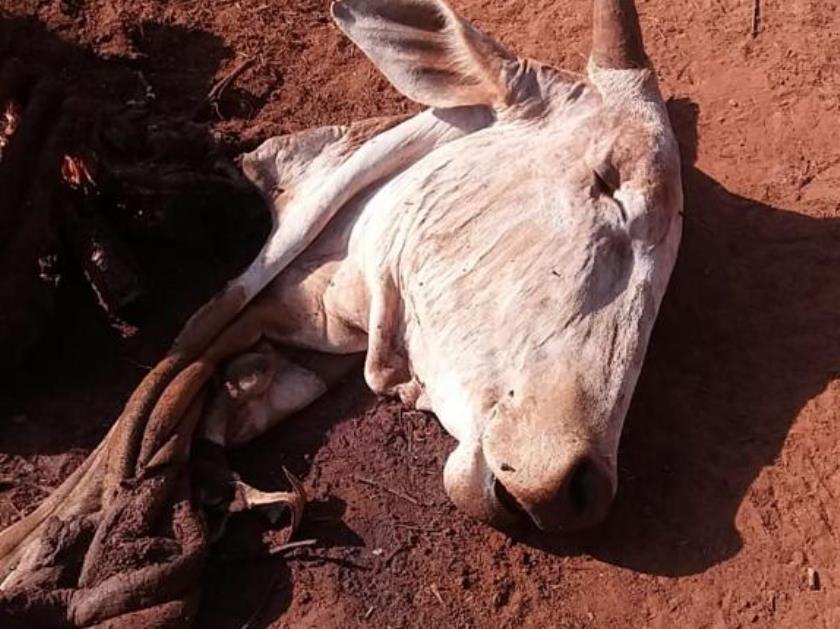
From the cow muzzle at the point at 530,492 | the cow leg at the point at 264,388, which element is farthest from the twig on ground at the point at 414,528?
the cow leg at the point at 264,388

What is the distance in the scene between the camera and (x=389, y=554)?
3.71 meters

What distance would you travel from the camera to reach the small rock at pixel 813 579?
363 cm

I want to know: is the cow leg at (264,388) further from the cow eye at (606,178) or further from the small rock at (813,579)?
the small rock at (813,579)

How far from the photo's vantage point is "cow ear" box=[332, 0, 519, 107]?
4215 millimetres

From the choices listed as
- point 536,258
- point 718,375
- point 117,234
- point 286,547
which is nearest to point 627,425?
point 718,375

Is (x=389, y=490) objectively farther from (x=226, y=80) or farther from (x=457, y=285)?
→ (x=226, y=80)

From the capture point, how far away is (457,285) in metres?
3.85

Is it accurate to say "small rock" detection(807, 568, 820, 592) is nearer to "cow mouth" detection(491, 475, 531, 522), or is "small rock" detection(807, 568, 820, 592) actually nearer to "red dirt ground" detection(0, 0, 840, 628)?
"red dirt ground" detection(0, 0, 840, 628)

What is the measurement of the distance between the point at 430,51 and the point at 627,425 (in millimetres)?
1294

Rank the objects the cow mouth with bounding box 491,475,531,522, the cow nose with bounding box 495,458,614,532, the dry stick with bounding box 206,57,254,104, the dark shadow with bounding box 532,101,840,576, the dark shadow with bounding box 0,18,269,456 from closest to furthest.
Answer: the cow nose with bounding box 495,458,614,532, the cow mouth with bounding box 491,475,531,522, the dark shadow with bounding box 532,101,840,576, the dark shadow with bounding box 0,18,269,456, the dry stick with bounding box 206,57,254,104

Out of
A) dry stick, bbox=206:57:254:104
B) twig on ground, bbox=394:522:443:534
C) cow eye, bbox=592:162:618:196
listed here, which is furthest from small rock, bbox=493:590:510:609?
dry stick, bbox=206:57:254:104

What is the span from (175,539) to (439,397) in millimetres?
794

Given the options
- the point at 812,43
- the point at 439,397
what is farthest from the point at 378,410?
the point at 812,43

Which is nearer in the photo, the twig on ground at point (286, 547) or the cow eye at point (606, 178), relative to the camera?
the twig on ground at point (286, 547)
